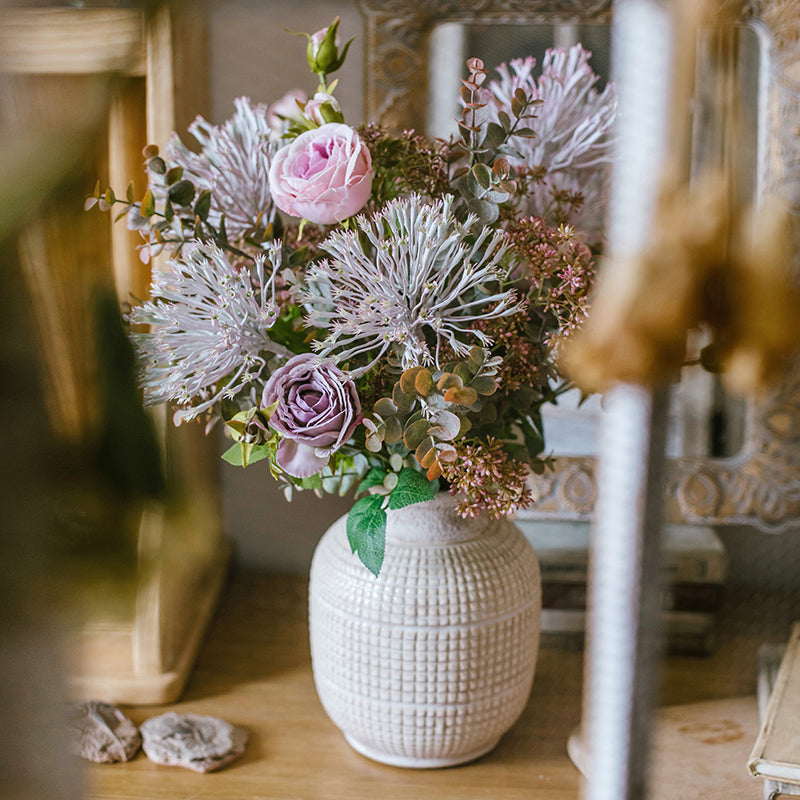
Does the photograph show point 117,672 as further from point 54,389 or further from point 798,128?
point 798,128

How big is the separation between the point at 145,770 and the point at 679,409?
22.1 inches

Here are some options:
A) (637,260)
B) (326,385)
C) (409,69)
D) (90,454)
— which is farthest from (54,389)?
(409,69)

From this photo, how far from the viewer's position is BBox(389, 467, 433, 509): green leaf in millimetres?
541

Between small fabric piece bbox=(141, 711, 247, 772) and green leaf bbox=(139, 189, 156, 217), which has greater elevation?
green leaf bbox=(139, 189, 156, 217)

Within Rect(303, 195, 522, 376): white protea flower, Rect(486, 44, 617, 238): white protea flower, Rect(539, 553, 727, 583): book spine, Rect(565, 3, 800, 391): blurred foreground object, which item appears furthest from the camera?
Rect(539, 553, 727, 583): book spine

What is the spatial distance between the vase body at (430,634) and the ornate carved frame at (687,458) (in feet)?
0.78

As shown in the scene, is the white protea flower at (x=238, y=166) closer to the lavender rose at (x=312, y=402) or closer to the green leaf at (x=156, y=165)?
the green leaf at (x=156, y=165)

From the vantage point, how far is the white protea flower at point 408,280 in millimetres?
487

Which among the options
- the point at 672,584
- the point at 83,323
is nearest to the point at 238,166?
the point at 83,323

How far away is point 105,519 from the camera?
0.72 feet

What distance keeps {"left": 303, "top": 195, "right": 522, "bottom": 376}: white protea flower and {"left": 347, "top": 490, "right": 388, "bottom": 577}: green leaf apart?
0.11 meters

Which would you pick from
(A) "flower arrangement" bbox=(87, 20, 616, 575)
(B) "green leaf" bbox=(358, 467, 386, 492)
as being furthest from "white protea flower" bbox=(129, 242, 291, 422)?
(B) "green leaf" bbox=(358, 467, 386, 492)

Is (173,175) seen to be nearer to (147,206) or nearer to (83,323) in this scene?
(147,206)

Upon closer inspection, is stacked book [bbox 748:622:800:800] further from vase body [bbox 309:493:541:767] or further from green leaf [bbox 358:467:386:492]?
green leaf [bbox 358:467:386:492]
